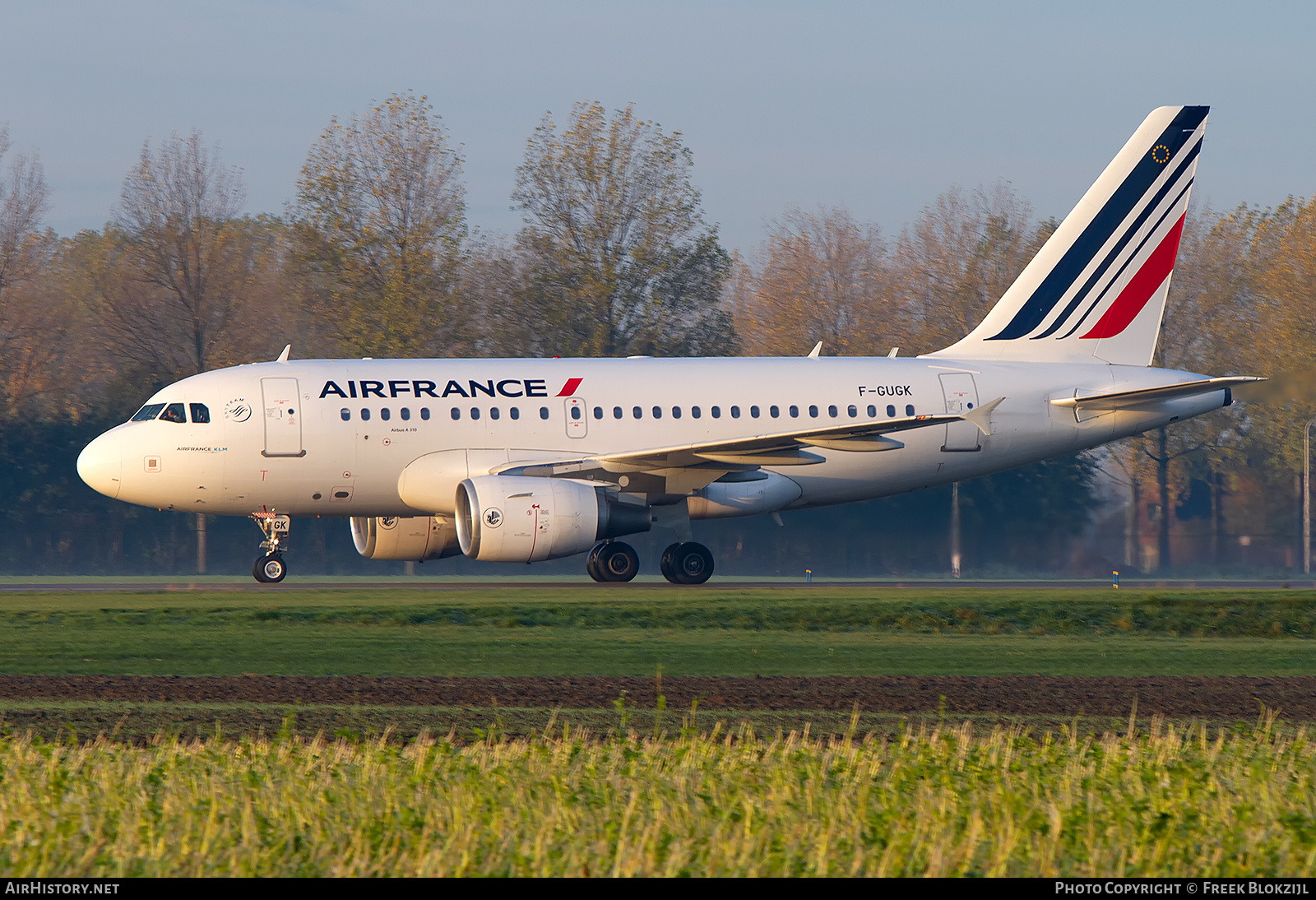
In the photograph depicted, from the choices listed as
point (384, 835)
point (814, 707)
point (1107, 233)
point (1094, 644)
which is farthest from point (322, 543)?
point (384, 835)

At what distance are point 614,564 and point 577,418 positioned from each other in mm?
2672

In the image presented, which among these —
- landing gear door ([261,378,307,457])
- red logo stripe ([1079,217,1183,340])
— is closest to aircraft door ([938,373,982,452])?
red logo stripe ([1079,217,1183,340])

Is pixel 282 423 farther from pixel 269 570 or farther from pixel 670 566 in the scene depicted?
pixel 670 566

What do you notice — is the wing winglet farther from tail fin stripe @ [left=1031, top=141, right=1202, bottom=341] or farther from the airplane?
tail fin stripe @ [left=1031, top=141, right=1202, bottom=341]

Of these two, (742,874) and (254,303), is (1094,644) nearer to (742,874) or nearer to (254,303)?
(742,874)

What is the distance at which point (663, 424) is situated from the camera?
27.5m

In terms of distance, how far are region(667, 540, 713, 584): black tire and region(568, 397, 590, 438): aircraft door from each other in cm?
277

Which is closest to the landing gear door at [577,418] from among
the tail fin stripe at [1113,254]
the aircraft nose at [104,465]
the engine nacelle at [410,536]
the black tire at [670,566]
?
the black tire at [670,566]

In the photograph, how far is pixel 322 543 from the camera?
41.4 metres

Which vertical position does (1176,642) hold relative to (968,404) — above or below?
below

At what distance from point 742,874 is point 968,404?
22327 millimetres

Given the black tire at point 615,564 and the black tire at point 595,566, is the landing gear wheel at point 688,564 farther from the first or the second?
the black tire at point 595,566

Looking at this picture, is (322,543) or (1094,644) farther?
(322,543)

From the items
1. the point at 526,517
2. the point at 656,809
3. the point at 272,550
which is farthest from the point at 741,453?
the point at 656,809
